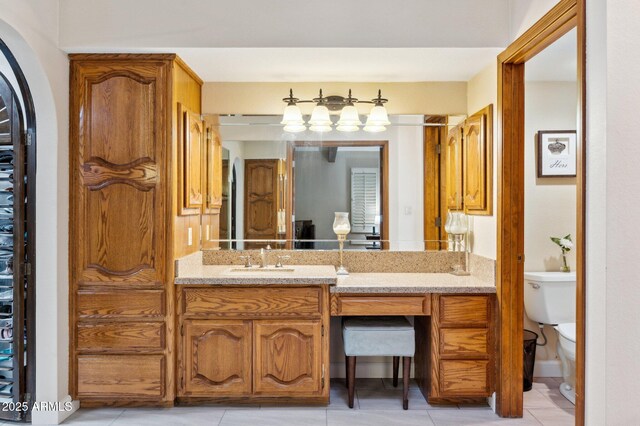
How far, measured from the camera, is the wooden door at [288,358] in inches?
117

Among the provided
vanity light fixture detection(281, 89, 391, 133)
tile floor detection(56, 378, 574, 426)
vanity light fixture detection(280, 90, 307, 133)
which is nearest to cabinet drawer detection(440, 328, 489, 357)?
tile floor detection(56, 378, 574, 426)

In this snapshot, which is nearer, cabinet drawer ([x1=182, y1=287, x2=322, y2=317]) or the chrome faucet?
cabinet drawer ([x1=182, y1=287, x2=322, y2=317])

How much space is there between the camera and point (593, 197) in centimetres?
186

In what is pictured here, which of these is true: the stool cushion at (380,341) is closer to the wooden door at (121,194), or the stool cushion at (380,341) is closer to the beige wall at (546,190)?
the wooden door at (121,194)

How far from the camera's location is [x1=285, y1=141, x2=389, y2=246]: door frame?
3.53 m

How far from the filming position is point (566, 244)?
3586 millimetres

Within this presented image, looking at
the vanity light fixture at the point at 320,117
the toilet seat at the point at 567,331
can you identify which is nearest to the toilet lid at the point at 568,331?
the toilet seat at the point at 567,331

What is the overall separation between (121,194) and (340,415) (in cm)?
183

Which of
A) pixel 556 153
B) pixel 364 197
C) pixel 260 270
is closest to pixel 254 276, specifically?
pixel 260 270

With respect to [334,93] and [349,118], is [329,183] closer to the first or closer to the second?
[349,118]

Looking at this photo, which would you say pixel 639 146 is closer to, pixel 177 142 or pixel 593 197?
pixel 593 197

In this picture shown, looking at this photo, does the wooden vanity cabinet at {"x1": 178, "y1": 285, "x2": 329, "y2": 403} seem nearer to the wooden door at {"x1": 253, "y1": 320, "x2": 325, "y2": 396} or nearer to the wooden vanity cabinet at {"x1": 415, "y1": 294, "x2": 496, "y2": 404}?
the wooden door at {"x1": 253, "y1": 320, "x2": 325, "y2": 396}

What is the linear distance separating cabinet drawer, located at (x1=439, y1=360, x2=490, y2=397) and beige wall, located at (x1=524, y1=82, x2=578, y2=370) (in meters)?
0.90

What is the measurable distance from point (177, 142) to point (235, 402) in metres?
1.63
